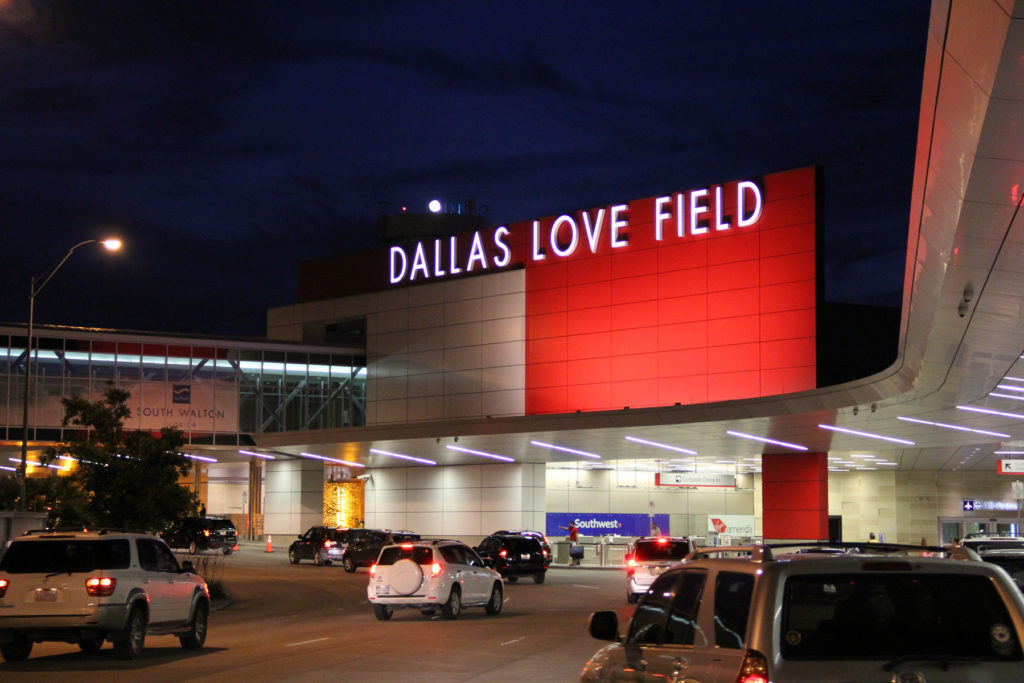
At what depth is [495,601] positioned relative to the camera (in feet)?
93.0

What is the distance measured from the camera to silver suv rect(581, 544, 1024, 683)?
6074 mm

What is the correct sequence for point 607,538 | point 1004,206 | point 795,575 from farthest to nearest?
point 607,538 < point 1004,206 < point 795,575

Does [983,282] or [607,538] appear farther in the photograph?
[607,538]

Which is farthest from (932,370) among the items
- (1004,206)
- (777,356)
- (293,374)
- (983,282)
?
(293,374)

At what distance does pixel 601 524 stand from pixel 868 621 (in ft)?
185

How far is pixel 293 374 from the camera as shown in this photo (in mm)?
69125

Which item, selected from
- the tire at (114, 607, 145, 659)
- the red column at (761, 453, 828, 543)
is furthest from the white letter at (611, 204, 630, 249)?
the tire at (114, 607, 145, 659)

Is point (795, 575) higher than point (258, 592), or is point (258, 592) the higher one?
point (795, 575)

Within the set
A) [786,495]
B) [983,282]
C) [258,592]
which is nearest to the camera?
[983,282]

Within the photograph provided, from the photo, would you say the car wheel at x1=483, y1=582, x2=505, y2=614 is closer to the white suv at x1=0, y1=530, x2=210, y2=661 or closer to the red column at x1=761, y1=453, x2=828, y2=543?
the white suv at x1=0, y1=530, x2=210, y2=661

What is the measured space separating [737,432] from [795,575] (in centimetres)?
3925

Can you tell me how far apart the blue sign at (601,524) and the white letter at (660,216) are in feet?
48.6

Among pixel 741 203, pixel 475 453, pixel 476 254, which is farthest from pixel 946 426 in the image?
pixel 476 254

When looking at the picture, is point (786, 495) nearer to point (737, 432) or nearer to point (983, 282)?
point (737, 432)
